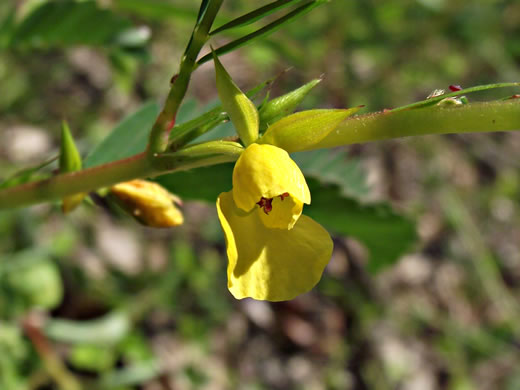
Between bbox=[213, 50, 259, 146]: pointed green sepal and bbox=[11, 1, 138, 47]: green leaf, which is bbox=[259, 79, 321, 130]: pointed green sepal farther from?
bbox=[11, 1, 138, 47]: green leaf

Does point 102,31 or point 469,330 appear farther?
point 469,330

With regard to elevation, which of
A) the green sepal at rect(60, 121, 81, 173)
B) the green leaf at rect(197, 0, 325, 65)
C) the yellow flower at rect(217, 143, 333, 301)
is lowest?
the yellow flower at rect(217, 143, 333, 301)

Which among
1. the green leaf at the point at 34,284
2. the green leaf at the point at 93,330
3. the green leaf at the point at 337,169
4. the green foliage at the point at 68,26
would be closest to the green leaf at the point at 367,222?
the green leaf at the point at 337,169

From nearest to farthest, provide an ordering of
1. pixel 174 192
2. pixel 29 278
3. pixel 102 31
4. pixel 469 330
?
pixel 174 192
pixel 102 31
pixel 29 278
pixel 469 330

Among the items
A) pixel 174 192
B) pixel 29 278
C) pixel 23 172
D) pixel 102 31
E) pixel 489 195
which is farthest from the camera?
pixel 489 195

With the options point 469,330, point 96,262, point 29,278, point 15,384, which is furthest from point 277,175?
point 469,330

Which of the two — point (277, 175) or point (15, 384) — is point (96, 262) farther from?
point (277, 175)

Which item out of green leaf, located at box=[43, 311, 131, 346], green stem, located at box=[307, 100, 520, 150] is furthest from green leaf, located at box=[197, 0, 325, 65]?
green leaf, located at box=[43, 311, 131, 346]
